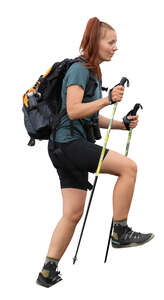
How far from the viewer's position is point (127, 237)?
5.23 metres

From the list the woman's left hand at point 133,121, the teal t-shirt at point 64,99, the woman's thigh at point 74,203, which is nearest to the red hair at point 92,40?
the teal t-shirt at point 64,99

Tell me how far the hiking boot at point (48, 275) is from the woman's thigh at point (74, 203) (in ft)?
1.58

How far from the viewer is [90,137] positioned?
5441 mm

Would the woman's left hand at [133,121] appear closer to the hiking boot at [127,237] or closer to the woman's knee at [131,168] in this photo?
the woman's knee at [131,168]

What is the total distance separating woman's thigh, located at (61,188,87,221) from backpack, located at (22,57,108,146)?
0.56 metres

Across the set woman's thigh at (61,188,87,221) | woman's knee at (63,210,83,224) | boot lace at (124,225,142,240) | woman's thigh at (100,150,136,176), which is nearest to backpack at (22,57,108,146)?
woman's thigh at (100,150,136,176)

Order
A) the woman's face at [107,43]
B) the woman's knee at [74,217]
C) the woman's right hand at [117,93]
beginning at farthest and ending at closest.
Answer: the woman's knee at [74,217]
the woman's face at [107,43]
the woman's right hand at [117,93]

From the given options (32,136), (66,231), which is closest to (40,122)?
(32,136)

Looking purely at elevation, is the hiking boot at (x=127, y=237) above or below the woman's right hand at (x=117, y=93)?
below

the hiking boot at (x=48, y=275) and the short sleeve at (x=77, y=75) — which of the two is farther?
the hiking boot at (x=48, y=275)

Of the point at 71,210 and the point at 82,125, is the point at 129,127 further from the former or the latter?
the point at 71,210

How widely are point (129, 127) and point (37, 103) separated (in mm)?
886

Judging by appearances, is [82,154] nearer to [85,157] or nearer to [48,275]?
[85,157]

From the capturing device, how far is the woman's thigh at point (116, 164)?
515cm
